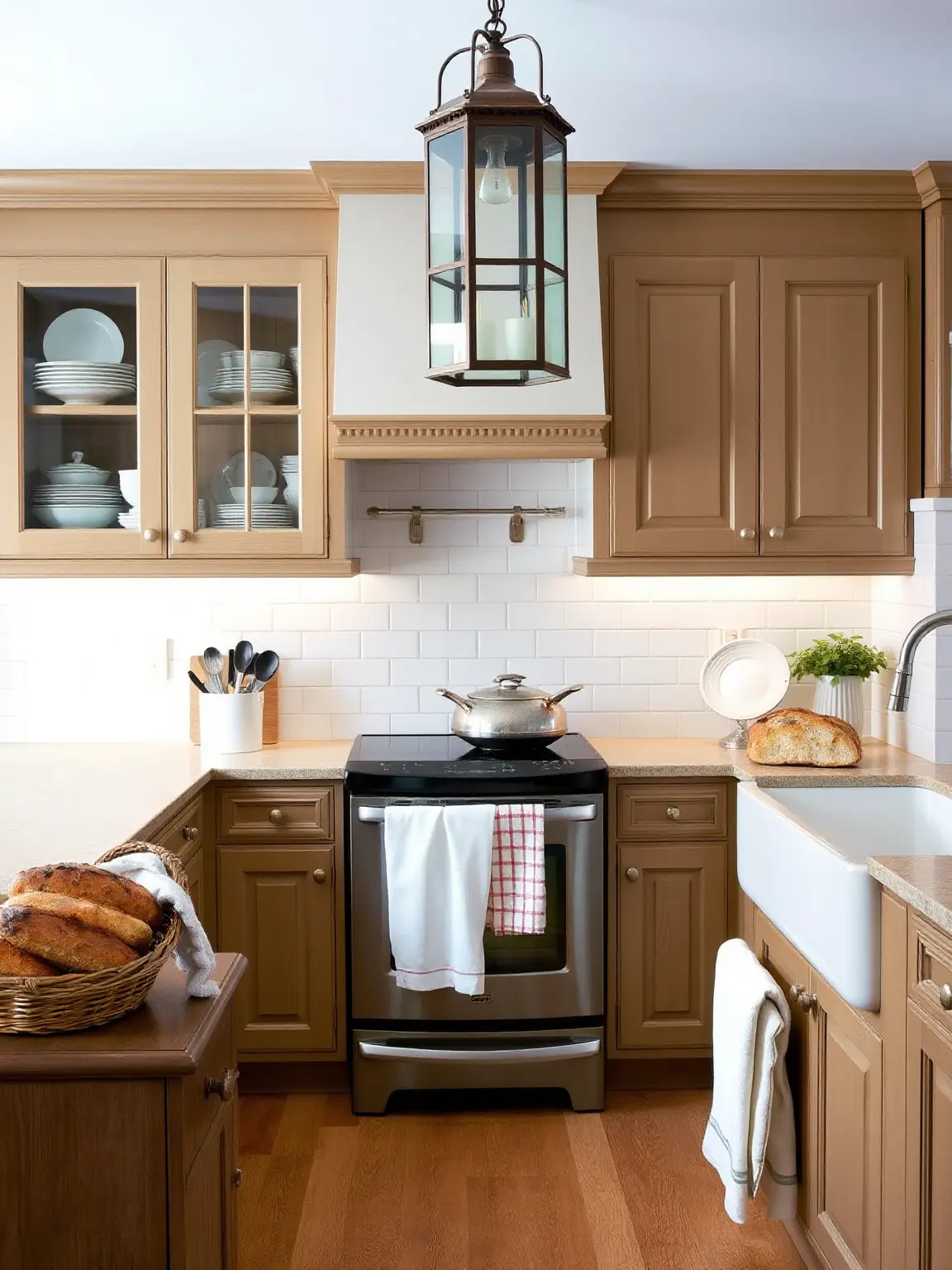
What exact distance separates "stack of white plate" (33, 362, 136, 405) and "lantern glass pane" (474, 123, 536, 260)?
1.96 metres

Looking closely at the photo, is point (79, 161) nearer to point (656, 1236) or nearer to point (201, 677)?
point (201, 677)

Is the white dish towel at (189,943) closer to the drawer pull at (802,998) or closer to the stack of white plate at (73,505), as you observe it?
the drawer pull at (802,998)

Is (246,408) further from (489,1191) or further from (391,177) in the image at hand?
(489,1191)

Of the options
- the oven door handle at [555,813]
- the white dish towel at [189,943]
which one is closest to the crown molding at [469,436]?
the oven door handle at [555,813]


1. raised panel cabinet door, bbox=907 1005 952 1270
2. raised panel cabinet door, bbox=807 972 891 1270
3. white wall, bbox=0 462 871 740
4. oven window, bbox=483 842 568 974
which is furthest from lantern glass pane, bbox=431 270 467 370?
white wall, bbox=0 462 871 740

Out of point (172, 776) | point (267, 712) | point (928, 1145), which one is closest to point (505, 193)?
point (928, 1145)

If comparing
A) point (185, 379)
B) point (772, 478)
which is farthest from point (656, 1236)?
point (185, 379)

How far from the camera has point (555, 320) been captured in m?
1.84

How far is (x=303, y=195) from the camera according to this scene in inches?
135

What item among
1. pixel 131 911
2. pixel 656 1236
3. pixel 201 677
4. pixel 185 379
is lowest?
pixel 656 1236

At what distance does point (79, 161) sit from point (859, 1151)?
3.04 meters

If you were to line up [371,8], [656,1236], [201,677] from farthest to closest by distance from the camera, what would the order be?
[201,677] → [656,1236] → [371,8]

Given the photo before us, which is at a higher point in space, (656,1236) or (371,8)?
(371,8)

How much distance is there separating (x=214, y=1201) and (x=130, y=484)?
2256 millimetres
